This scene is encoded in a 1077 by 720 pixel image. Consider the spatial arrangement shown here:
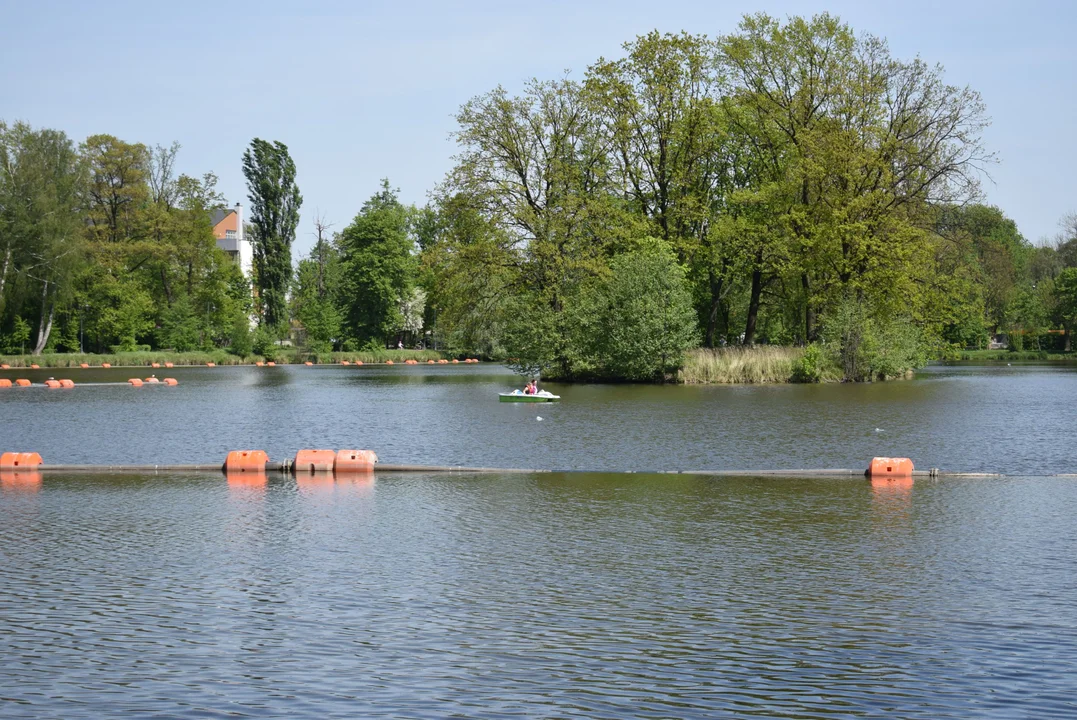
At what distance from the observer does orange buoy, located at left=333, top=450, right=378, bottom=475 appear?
25.7m

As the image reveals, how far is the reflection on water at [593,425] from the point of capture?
28000 millimetres

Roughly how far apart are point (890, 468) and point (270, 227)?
89113mm

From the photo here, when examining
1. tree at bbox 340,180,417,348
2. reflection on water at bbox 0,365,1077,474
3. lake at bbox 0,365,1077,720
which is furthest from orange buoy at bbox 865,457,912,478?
tree at bbox 340,180,417,348

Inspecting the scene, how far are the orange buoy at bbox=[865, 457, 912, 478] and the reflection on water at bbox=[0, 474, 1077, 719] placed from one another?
2.34 m

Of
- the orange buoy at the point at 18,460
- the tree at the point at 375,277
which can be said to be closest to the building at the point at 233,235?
the tree at the point at 375,277

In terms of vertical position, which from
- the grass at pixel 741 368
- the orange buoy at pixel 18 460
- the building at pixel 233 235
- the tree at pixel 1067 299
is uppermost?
the building at pixel 233 235

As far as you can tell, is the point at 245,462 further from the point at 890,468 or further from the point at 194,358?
the point at 194,358

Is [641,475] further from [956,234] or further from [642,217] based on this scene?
[956,234]

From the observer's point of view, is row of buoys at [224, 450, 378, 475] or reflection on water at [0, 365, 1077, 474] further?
reflection on water at [0, 365, 1077, 474]

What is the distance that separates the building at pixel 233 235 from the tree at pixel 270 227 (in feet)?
133

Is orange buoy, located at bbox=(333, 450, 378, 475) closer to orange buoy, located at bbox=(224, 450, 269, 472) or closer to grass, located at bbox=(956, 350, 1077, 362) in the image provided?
orange buoy, located at bbox=(224, 450, 269, 472)

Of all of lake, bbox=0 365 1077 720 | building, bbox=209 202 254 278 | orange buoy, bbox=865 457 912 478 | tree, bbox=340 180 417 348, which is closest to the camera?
lake, bbox=0 365 1077 720

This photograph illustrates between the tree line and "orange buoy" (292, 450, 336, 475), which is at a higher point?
the tree line

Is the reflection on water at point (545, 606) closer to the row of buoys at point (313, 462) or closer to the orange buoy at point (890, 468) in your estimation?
the orange buoy at point (890, 468)
